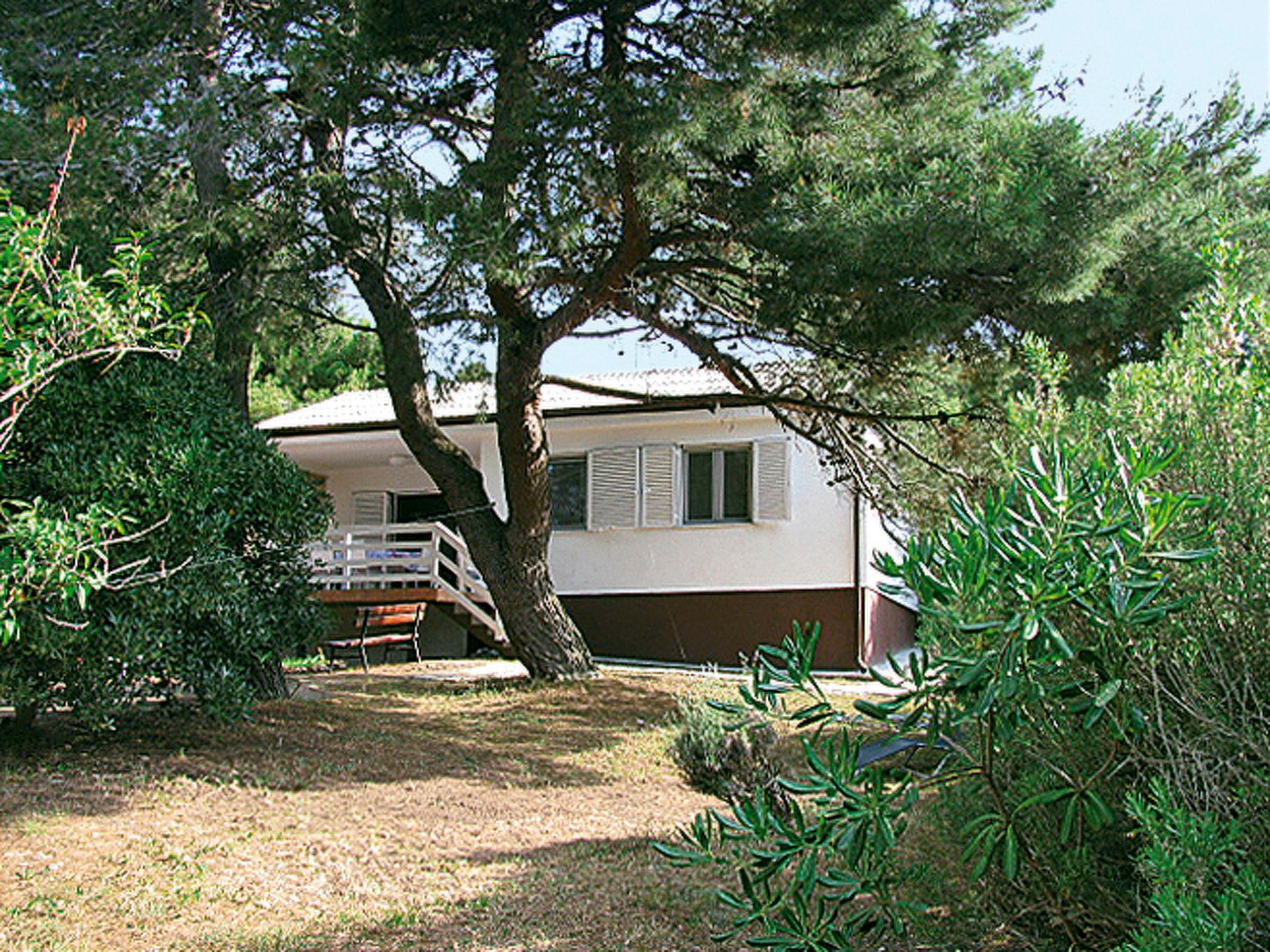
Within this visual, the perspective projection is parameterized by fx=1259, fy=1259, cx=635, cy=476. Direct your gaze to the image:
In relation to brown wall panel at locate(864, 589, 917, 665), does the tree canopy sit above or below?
above

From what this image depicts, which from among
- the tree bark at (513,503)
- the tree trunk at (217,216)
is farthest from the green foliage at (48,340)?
the tree bark at (513,503)

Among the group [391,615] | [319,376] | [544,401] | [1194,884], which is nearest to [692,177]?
[1194,884]

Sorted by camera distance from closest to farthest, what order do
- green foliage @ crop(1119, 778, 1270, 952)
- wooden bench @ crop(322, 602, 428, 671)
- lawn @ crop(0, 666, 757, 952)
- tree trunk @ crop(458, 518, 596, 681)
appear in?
green foliage @ crop(1119, 778, 1270, 952) < lawn @ crop(0, 666, 757, 952) < tree trunk @ crop(458, 518, 596, 681) < wooden bench @ crop(322, 602, 428, 671)

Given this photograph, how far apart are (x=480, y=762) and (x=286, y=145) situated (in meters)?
5.55

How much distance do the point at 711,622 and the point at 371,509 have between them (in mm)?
6406

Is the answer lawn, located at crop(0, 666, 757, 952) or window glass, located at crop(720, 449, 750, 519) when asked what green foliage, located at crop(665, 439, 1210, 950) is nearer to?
lawn, located at crop(0, 666, 757, 952)

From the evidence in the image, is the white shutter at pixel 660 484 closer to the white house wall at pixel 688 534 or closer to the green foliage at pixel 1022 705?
the white house wall at pixel 688 534

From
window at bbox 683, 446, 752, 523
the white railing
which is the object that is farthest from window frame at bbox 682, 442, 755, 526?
the white railing

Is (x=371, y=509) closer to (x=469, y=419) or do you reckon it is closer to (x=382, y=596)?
(x=469, y=419)

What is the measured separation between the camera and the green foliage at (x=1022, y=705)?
304 cm

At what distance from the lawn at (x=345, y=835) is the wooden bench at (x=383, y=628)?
4.34 metres

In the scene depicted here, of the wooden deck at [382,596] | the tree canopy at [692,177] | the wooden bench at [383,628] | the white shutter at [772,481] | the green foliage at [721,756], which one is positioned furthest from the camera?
the white shutter at [772,481]

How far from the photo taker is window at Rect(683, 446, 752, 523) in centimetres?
1812

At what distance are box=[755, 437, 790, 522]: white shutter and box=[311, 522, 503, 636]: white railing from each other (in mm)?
4011
